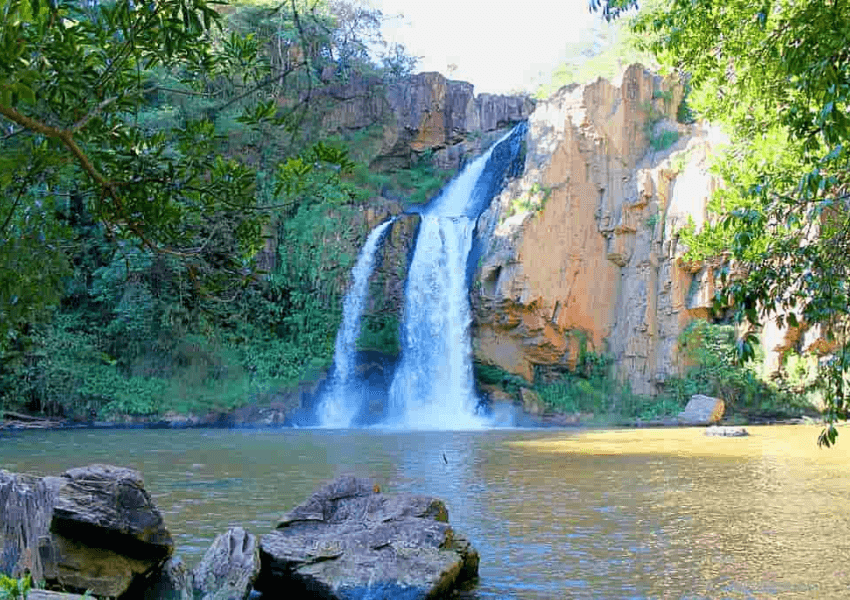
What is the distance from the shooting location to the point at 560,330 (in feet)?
80.3

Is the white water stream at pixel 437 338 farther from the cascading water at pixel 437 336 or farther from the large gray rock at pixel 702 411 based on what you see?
the large gray rock at pixel 702 411

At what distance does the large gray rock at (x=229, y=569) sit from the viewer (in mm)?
5216

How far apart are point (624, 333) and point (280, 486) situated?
16.6 meters

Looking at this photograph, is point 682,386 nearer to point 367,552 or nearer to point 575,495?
point 575,495

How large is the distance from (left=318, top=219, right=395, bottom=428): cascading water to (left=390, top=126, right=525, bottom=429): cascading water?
1430 millimetres

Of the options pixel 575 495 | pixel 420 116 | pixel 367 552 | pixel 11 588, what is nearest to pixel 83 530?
pixel 367 552

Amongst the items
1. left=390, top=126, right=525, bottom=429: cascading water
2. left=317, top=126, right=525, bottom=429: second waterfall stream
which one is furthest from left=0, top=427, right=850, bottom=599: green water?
left=317, top=126, right=525, bottom=429: second waterfall stream

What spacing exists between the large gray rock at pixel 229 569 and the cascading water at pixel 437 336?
56.2ft

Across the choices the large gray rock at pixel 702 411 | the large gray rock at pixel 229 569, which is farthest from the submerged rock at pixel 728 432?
the large gray rock at pixel 229 569

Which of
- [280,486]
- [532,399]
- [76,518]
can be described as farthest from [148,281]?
[76,518]

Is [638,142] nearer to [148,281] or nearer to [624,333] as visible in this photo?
[624,333]

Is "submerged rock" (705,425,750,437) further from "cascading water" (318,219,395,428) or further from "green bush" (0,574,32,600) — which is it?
"green bush" (0,574,32,600)

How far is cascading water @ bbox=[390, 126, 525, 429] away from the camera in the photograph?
24062 mm

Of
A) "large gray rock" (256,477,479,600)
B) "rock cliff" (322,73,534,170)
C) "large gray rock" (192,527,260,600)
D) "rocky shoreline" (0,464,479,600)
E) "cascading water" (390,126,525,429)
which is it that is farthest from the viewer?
"rock cliff" (322,73,534,170)
